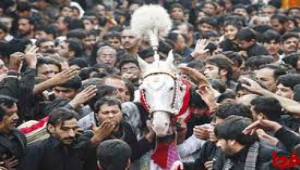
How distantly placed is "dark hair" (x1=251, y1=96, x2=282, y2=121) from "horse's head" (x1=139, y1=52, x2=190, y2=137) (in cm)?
72

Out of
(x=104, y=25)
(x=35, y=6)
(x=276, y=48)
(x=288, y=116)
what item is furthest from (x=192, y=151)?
(x=35, y=6)

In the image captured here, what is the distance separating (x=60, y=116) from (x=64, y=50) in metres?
6.37

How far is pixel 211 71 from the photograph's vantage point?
1184cm

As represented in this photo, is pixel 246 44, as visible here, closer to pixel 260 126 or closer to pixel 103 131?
pixel 103 131

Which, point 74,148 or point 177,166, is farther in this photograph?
point 74,148

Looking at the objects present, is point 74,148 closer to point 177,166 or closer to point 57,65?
point 177,166

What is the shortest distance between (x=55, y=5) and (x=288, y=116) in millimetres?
11626

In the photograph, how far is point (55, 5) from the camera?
20500 mm

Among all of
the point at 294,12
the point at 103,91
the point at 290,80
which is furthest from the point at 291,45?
the point at 103,91

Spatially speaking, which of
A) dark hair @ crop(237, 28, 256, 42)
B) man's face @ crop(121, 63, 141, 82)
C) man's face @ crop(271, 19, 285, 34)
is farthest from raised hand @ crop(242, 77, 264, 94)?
man's face @ crop(271, 19, 285, 34)

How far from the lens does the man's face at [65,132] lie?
8883 millimetres

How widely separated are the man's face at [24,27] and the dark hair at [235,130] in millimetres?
9673

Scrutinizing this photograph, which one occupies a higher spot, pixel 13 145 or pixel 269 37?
pixel 13 145

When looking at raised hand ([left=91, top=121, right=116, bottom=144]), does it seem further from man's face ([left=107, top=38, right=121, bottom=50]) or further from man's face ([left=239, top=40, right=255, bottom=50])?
man's face ([left=107, top=38, right=121, bottom=50])
